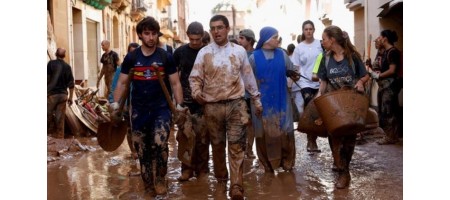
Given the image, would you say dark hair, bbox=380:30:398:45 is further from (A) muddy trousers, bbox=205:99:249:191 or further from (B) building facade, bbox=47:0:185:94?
(B) building facade, bbox=47:0:185:94

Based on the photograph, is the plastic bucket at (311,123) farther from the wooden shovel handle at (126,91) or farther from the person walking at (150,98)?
the wooden shovel handle at (126,91)

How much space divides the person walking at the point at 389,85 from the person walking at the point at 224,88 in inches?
155

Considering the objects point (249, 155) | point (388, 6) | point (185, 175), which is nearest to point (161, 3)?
point (388, 6)

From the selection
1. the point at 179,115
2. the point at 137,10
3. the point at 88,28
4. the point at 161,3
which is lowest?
the point at 179,115

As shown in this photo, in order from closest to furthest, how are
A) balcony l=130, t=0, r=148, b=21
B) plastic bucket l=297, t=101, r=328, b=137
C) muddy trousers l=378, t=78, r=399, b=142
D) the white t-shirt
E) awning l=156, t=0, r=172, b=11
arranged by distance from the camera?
1. plastic bucket l=297, t=101, r=328, b=137
2. the white t-shirt
3. muddy trousers l=378, t=78, r=399, b=142
4. balcony l=130, t=0, r=148, b=21
5. awning l=156, t=0, r=172, b=11

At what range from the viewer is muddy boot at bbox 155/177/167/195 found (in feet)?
20.6

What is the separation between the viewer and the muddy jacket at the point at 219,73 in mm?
6312

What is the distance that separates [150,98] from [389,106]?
5.00 meters

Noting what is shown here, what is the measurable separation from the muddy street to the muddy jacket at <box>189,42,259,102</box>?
0.99 meters

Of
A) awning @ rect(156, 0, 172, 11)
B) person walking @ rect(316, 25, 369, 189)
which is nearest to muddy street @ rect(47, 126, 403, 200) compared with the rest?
person walking @ rect(316, 25, 369, 189)

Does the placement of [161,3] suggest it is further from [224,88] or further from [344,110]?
[344,110]

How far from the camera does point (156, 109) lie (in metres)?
6.23

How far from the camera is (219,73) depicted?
20.7 feet

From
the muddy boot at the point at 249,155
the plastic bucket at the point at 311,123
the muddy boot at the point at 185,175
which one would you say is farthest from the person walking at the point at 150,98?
the muddy boot at the point at 249,155
